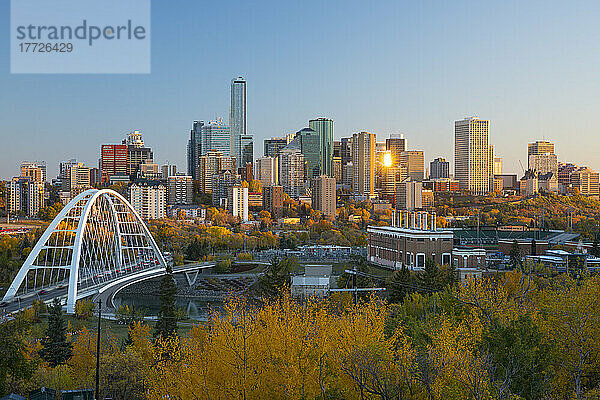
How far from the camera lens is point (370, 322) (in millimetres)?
21500

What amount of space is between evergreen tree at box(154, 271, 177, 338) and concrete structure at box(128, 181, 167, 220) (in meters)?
79.6

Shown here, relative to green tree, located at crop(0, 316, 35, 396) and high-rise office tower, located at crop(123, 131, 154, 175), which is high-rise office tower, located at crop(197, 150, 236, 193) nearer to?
high-rise office tower, located at crop(123, 131, 154, 175)

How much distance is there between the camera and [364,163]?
170 meters

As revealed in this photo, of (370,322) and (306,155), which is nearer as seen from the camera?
(370,322)

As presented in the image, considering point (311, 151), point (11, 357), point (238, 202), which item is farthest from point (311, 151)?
point (11, 357)

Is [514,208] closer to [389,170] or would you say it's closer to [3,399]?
[389,170]

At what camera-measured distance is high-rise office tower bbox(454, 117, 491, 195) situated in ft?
547

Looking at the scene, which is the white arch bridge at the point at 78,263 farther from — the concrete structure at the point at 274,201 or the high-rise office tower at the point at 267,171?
the high-rise office tower at the point at 267,171

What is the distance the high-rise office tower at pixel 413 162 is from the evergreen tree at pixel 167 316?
157 metres

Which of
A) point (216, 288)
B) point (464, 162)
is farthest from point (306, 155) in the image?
point (216, 288)

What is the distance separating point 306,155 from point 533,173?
69354 millimetres

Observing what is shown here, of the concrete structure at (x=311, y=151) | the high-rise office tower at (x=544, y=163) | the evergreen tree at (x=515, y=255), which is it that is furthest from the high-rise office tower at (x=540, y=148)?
the evergreen tree at (x=515, y=255)

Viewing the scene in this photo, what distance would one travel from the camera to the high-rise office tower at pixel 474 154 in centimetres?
16675

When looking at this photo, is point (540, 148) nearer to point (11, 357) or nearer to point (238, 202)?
point (238, 202)
